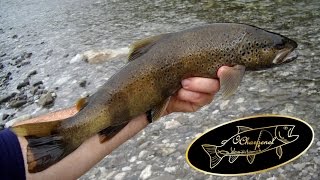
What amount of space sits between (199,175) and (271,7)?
6.08m

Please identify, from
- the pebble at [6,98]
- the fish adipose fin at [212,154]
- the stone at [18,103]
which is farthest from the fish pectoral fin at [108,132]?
the pebble at [6,98]

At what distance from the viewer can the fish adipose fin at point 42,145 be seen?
116 inches

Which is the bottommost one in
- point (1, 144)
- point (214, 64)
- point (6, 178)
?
point (6, 178)

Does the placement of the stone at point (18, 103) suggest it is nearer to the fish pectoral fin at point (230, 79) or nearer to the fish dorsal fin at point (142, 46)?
the fish dorsal fin at point (142, 46)

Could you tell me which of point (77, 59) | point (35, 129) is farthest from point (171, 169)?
point (77, 59)

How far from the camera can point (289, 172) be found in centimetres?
391

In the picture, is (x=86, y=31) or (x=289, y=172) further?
(x=86, y=31)

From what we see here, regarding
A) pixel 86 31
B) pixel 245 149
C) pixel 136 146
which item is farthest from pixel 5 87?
→ pixel 245 149

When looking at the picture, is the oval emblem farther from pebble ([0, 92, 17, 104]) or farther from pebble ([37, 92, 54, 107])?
pebble ([0, 92, 17, 104])

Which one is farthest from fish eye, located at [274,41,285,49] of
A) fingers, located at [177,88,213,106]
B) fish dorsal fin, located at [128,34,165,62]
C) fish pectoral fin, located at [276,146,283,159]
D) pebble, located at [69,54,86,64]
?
pebble, located at [69,54,86,64]

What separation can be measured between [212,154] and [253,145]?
0.39 m

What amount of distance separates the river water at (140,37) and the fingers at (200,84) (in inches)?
48.8

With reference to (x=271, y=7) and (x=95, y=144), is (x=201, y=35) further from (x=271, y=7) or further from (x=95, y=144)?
(x=271, y=7)

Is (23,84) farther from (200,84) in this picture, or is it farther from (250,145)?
(200,84)
